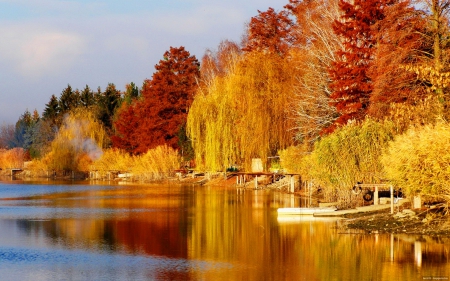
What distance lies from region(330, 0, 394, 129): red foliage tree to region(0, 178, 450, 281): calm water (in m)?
5.85

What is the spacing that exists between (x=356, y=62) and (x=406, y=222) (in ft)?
46.2

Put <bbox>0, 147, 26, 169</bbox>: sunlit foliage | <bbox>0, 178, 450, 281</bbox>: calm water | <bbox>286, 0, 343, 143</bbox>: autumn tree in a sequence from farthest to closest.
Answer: <bbox>0, 147, 26, 169</bbox>: sunlit foliage, <bbox>286, 0, 343, 143</bbox>: autumn tree, <bbox>0, 178, 450, 281</bbox>: calm water

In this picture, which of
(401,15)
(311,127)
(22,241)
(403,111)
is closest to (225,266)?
(22,241)

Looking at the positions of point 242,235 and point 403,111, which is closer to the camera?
point 242,235

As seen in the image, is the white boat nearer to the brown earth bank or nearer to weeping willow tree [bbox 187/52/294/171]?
the brown earth bank

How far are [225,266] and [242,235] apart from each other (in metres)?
5.98

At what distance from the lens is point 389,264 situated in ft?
57.5

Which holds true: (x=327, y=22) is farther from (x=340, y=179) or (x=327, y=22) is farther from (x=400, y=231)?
(x=400, y=231)

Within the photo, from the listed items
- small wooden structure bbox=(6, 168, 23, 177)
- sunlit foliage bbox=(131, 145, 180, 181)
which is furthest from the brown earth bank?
small wooden structure bbox=(6, 168, 23, 177)

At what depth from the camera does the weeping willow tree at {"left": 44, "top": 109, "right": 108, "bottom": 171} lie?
249 ft

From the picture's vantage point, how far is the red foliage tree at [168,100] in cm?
6756

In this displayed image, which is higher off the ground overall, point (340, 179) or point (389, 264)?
point (340, 179)

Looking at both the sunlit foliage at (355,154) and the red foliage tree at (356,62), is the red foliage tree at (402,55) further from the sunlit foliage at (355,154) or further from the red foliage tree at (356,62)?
the red foliage tree at (356,62)

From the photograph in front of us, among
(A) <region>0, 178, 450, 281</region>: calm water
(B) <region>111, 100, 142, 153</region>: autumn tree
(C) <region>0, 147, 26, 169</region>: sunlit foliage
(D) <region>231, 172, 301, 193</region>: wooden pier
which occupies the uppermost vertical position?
(B) <region>111, 100, 142, 153</region>: autumn tree
